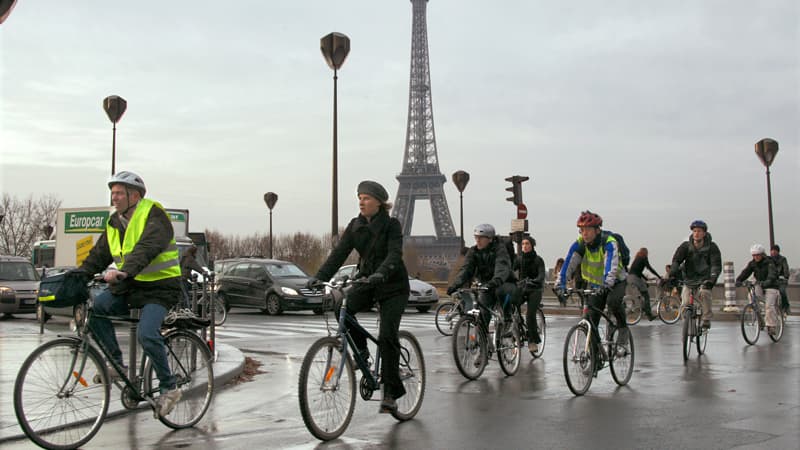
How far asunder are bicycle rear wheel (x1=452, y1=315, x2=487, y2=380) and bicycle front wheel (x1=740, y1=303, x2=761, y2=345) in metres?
5.60

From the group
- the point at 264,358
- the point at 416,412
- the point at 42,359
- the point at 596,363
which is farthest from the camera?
the point at 264,358

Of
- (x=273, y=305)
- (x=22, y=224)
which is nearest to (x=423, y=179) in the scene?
→ (x=22, y=224)

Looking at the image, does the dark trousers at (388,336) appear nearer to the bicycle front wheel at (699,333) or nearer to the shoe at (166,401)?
the shoe at (166,401)

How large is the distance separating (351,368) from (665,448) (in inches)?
84.4

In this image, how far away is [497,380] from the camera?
934 cm

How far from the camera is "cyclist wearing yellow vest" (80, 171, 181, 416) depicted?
5.83 meters

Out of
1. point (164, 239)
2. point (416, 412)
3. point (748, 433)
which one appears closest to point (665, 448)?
point (748, 433)

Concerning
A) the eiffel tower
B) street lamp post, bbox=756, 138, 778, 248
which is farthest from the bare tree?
street lamp post, bbox=756, 138, 778, 248

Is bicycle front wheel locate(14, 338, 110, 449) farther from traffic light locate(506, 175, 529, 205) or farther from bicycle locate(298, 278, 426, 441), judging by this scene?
traffic light locate(506, 175, 529, 205)

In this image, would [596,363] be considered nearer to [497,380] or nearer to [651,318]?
[497,380]

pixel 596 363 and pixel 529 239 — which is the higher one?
pixel 529 239

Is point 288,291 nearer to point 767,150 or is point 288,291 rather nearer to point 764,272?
point 764,272

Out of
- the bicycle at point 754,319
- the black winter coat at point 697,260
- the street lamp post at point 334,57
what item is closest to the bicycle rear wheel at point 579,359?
the black winter coat at point 697,260

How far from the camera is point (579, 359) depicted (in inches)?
320
